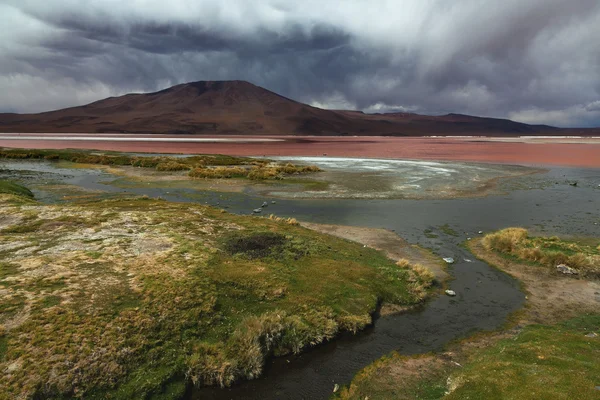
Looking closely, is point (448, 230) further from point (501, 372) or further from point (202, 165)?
point (202, 165)

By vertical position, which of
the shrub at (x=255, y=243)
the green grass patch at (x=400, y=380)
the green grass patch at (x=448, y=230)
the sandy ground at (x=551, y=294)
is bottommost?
the green grass patch at (x=400, y=380)

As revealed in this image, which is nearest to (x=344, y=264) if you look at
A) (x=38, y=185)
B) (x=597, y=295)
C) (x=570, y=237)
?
(x=597, y=295)

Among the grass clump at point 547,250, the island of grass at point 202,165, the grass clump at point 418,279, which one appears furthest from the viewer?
the island of grass at point 202,165

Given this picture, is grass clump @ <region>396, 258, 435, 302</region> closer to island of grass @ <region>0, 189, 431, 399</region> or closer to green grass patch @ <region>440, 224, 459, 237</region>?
island of grass @ <region>0, 189, 431, 399</region>

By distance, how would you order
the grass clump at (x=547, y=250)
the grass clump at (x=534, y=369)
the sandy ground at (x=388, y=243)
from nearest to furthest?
the grass clump at (x=534, y=369)
the grass clump at (x=547, y=250)
the sandy ground at (x=388, y=243)

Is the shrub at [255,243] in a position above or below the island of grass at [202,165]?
below

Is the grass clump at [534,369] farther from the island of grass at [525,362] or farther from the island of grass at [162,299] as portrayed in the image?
Result: the island of grass at [162,299]

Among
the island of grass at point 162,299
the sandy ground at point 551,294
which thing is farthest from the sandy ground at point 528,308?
the island of grass at point 162,299
